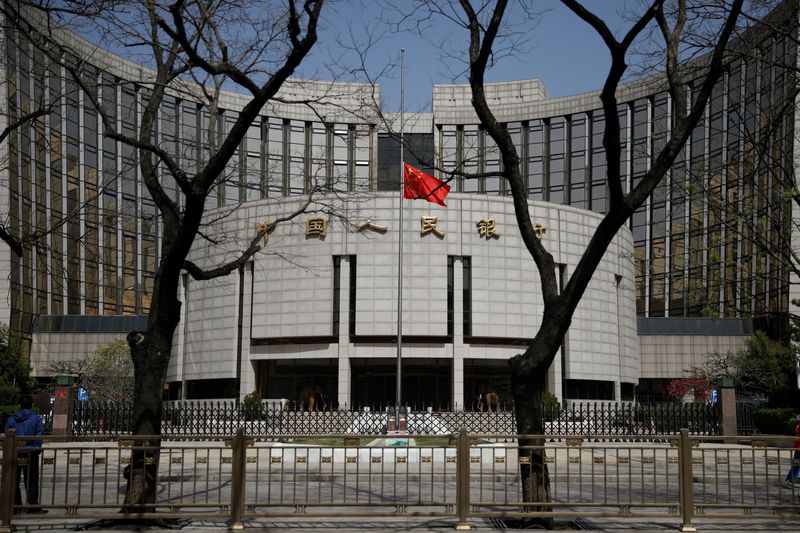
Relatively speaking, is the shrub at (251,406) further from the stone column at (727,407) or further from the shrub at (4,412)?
the stone column at (727,407)

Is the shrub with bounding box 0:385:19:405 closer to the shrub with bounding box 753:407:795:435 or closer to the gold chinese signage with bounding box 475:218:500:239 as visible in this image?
the gold chinese signage with bounding box 475:218:500:239

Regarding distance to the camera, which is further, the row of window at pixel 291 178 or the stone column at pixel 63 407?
the row of window at pixel 291 178

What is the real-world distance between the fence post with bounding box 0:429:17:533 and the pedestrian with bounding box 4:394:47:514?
0.26m

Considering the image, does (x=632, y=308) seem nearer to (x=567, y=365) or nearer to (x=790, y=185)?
(x=567, y=365)

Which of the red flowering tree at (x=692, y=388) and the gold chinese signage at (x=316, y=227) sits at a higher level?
the gold chinese signage at (x=316, y=227)

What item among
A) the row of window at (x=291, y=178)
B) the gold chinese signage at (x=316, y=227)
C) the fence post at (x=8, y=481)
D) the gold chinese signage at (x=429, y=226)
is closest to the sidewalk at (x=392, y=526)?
the fence post at (x=8, y=481)

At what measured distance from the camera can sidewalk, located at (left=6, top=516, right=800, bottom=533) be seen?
38.7ft

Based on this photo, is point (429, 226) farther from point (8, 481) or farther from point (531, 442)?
point (8, 481)

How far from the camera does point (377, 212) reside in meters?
49.0

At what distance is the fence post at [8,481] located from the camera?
11.3 m

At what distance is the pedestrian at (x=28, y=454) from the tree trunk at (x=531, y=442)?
6.75 m

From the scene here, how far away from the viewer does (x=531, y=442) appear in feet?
40.9

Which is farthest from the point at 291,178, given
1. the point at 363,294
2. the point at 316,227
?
the point at 363,294

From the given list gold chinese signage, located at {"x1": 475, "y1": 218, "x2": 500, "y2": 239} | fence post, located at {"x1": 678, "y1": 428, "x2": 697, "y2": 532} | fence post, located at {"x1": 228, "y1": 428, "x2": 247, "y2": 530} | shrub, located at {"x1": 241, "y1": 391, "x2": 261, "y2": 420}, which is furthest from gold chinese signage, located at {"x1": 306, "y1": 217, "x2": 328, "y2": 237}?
fence post, located at {"x1": 678, "y1": 428, "x2": 697, "y2": 532}
